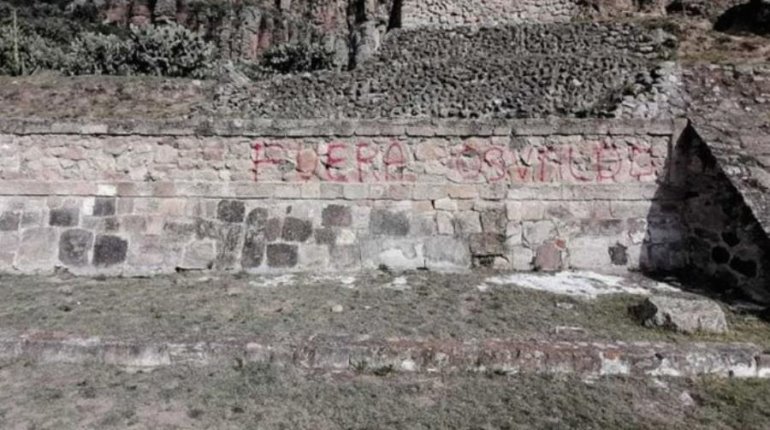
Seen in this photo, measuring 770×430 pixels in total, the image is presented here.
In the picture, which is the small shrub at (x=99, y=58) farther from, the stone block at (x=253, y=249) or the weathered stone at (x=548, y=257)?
the weathered stone at (x=548, y=257)

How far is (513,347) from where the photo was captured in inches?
165

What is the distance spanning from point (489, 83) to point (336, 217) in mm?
10814

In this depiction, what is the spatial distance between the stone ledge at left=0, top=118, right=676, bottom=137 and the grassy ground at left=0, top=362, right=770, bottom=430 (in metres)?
3.30

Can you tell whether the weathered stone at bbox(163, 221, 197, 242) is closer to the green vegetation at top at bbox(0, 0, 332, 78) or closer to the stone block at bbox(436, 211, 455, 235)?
the stone block at bbox(436, 211, 455, 235)

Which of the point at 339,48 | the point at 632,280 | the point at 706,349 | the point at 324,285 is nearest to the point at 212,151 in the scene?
the point at 324,285

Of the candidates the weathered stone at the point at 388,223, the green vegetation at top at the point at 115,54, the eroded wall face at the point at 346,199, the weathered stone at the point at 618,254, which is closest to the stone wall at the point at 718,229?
the eroded wall face at the point at 346,199

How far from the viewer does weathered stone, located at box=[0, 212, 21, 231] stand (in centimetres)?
675

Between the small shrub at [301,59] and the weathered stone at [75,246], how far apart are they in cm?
1633

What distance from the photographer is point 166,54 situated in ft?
58.0

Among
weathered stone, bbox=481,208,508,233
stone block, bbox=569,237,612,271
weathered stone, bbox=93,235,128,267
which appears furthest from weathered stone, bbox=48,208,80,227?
stone block, bbox=569,237,612,271

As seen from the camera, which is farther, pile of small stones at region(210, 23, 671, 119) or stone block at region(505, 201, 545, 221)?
pile of small stones at region(210, 23, 671, 119)

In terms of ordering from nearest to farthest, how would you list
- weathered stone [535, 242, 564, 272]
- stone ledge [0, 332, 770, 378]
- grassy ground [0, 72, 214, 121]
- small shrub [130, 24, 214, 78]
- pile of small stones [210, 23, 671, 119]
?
stone ledge [0, 332, 770, 378], weathered stone [535, 242, 564, 272], grassy ground [0, 72, 214, 121], pile of small stones [210, 23, 671, 119], small shrub [130, 24, 214, 78]

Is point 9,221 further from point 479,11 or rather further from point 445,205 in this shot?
point 479,11

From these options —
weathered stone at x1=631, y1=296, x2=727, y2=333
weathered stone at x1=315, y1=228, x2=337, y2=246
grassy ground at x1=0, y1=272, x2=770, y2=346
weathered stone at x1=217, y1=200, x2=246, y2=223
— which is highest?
weathered stone at x1=217, y1=200, x2=246, y2=223
